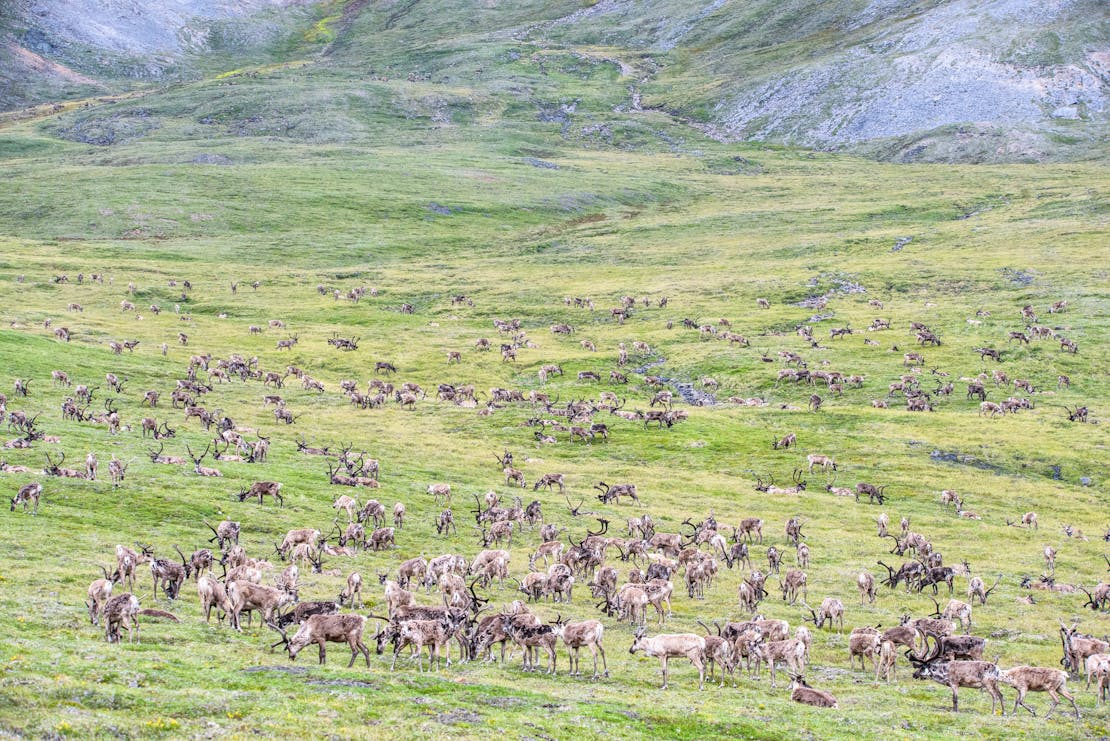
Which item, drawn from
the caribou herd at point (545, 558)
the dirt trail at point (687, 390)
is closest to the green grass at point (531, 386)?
the caribou herd at point (545, 558)

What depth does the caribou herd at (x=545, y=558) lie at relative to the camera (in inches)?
987

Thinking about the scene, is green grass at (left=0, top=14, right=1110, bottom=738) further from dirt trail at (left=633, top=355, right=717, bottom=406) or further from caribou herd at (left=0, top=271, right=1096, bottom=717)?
dirt trail at (left=633, top=355, right=717, bottom=406)

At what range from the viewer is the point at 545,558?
123 ft

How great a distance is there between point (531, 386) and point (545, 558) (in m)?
45.7

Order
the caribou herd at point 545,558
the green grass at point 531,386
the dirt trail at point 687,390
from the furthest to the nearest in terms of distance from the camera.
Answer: the dirt trail at point 687,390 < the caribou herd at point 545,558 < the green grass at point 531,386

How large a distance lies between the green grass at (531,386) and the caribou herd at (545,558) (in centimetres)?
69

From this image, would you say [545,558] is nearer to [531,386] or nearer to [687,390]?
[531,386]

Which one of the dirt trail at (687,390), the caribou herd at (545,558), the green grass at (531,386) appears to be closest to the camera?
the green grass at (531,386)

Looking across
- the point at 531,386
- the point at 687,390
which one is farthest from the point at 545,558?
the point at 687,390

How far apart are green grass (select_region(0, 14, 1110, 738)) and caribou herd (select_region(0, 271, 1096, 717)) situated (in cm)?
69

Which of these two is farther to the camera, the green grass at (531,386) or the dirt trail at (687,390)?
the dirt trail at (687,390)

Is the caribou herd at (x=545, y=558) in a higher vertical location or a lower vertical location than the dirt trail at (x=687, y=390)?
lower

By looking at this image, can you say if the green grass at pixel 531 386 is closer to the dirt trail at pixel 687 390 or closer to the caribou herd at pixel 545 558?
the caribou herd at pixel 545 558

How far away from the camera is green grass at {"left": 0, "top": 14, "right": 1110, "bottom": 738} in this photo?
838 inches
